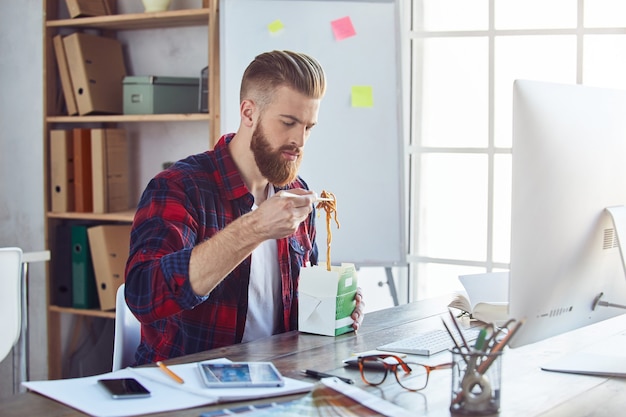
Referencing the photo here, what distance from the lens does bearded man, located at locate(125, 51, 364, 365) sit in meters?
1.68

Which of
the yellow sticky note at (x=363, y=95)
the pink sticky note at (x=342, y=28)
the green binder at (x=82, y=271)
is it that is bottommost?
the green binder at (x=82, y=271)

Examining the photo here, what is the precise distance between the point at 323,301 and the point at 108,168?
221cm

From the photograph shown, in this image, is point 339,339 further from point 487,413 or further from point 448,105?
point 448,105

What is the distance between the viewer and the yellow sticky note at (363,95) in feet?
10.8

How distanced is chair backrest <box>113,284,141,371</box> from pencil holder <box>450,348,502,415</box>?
0.91 m

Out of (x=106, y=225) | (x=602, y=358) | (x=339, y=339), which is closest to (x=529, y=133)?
(x=602, y=358)

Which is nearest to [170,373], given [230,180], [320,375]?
[320,375]

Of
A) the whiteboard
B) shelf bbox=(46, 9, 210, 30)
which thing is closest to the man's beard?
the whiteboard

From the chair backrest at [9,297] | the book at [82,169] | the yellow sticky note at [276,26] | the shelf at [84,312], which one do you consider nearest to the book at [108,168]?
the book at [82,169]

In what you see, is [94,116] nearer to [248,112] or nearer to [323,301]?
[248,112]

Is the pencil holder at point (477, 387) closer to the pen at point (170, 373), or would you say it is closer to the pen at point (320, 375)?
the pen at point (320, 375)

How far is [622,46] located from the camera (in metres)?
3.16

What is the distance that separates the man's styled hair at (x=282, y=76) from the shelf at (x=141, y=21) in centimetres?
149

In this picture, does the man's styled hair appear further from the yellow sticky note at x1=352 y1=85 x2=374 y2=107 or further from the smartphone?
the yellow sticky note at x1=352 y1=85 x2=374 y2=107
